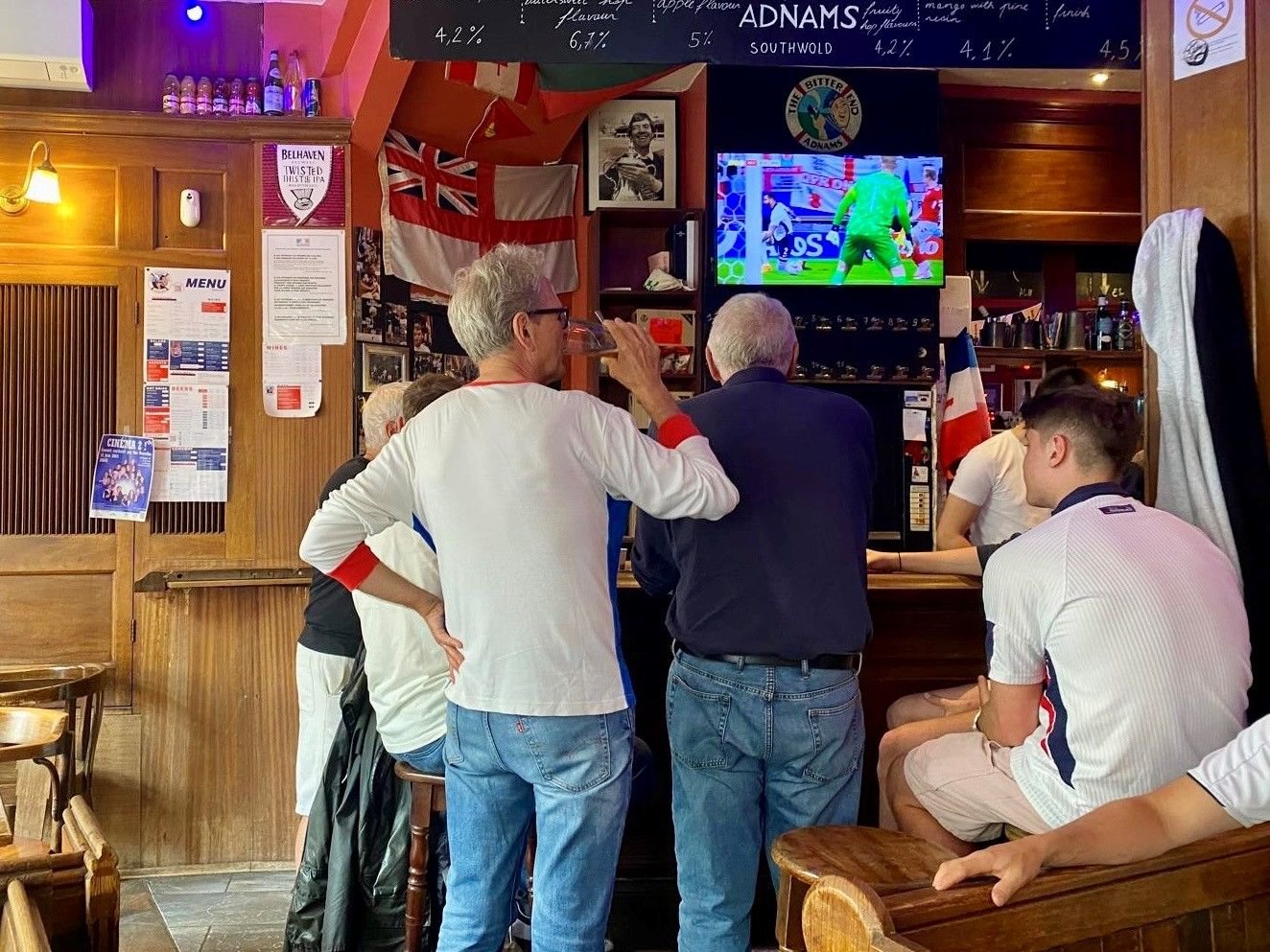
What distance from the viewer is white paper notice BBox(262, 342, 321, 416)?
469cm

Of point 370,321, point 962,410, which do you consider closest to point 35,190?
point 370,321

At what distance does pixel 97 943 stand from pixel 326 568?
943mm

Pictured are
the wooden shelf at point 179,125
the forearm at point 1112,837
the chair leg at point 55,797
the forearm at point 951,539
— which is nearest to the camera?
the forearm at point 1112,837

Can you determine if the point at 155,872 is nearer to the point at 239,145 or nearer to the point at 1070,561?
the point at 239,145

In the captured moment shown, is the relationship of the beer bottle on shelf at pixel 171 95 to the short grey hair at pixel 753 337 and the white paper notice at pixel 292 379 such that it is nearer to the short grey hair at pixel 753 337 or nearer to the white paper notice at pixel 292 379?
the white paper notice at pixel 292 379

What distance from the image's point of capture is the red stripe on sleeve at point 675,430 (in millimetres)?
2297

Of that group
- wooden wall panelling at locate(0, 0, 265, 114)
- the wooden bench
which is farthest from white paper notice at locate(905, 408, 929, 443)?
the wooden bench

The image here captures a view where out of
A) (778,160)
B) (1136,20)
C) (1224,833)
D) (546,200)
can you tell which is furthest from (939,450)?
(1224,833)

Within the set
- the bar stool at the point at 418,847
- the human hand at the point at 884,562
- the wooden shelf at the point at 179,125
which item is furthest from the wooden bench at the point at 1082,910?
the wooden shelf at the point at 179,125

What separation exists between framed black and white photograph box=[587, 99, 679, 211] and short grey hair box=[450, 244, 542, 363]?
3928 millimetres

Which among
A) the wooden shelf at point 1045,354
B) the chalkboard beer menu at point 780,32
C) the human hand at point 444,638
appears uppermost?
the chalkboard beer menu at point 780,32

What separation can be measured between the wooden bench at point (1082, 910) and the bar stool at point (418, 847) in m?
1.70

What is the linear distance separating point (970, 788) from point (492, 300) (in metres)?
1.32

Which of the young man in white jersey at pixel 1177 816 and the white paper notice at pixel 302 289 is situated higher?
the white paper notice at pixel 302 289
